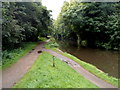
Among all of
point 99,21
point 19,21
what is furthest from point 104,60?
point 99,21

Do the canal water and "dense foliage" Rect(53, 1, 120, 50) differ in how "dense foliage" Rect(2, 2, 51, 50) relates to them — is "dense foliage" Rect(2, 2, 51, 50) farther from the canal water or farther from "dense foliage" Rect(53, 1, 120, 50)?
the canal water

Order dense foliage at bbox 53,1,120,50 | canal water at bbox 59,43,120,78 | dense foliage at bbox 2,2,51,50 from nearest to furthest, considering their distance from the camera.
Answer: canal water at bbox 59,43,120,78, dense foliage at bbox 2,2,51,50, dense foliage at bbox 53,1,120,50

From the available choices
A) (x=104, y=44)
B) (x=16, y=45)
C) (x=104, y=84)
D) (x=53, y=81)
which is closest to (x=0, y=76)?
(x=53, y=81)

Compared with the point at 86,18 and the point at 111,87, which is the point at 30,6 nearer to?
the point at 86,18

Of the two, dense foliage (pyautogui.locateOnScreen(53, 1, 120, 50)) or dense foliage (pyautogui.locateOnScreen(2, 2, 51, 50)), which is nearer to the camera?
dense foliage (pyautogui.locateOnScreen(2, 2, 51, 50))

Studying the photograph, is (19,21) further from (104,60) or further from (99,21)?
(99,21)

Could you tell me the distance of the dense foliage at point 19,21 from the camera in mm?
13555

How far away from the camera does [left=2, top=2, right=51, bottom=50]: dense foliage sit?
44.5 feet

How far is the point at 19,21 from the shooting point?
1884 centimetres

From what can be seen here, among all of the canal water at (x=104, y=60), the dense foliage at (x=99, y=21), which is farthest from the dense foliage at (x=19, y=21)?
the canal water at (x=104, y=60)

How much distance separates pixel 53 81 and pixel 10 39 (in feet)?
28.5

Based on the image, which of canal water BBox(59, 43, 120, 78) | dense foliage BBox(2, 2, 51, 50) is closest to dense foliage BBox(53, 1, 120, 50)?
canal water BBox(59, 43, 120, 78)

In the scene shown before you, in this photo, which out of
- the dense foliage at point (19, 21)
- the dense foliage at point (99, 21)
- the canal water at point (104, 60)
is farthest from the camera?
the dense foliage at point (99, 21)

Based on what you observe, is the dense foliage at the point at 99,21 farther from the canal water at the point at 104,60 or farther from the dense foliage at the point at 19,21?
the dense foliage at the point at 19,21
